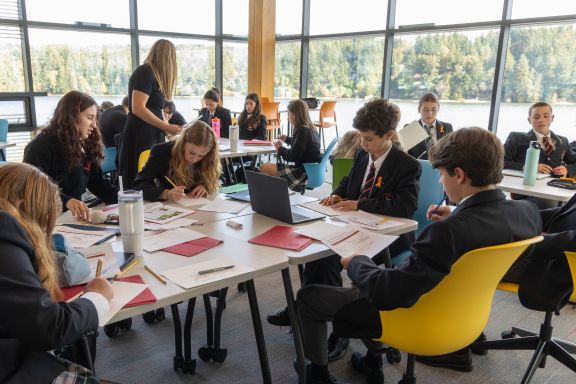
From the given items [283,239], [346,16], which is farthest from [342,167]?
[346,16]

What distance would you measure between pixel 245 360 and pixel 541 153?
2.76 m

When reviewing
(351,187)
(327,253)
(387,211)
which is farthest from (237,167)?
(327,253)

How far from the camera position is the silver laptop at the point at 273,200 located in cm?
193

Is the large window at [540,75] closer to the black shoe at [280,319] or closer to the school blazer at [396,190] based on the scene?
the school blazer at [396,190]

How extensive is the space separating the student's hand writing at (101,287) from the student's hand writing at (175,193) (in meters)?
1.08

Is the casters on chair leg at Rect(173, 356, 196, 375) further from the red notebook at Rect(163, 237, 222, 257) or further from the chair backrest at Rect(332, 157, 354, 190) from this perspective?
the chair backrest at Rect(332, 157, 354, 190)

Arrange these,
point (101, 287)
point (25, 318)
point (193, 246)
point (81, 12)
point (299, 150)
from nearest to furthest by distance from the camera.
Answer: point (25, 318) < point (101, 287) < point (193, 246) < point (299, 150) < point (81, 12)

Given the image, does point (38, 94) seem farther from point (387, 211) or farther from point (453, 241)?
point (453, 241)

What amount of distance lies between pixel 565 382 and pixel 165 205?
2.01 m

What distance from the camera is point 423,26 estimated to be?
652 cm

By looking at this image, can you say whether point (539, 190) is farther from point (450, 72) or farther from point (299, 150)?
point (450, 72)

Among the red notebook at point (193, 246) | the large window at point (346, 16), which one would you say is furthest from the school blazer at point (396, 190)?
the large window at point (346, 16)

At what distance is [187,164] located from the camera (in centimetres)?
254

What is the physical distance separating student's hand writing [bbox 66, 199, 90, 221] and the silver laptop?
0.71 metres
